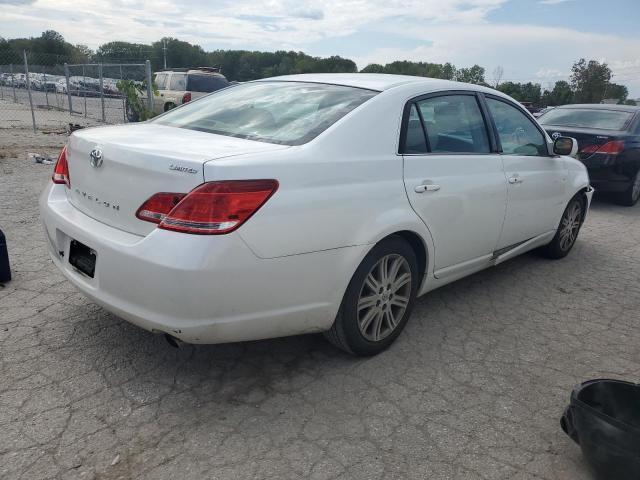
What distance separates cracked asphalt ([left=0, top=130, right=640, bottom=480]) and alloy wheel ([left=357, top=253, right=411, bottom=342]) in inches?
7.8

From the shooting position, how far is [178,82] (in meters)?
15.4

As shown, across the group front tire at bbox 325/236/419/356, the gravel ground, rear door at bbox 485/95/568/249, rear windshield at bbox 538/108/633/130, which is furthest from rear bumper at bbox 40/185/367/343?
the gravel ground

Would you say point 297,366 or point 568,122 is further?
point 568,122

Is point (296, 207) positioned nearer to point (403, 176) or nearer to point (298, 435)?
point (403, 176)

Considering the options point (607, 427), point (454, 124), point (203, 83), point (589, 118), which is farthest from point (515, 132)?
point (203, 83)

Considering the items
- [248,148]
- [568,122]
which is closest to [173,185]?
[248,148]

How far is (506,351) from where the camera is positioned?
3275 mm

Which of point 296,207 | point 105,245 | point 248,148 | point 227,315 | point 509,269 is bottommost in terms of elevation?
point 509,269

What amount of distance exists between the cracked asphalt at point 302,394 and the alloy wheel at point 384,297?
199 mm

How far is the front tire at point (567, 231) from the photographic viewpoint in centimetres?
495

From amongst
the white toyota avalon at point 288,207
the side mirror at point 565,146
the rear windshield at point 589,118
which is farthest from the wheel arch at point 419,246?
the rear windshield at point 589,118

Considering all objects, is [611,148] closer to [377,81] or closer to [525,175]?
[525,175]

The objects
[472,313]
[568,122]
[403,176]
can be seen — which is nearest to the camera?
[403,176]

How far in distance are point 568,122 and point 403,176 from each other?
6468 mm
